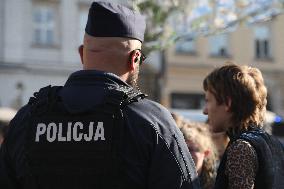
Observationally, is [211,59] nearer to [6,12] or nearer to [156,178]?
[6,12]

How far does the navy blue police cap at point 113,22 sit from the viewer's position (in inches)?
90.3

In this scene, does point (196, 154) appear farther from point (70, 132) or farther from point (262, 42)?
point (262, 42)

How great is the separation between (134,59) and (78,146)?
388 millimetres

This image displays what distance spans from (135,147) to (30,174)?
409 mm

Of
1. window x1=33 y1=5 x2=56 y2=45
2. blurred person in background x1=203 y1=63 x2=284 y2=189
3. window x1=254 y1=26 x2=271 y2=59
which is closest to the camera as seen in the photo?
blurred person in background x1=203 y1=63 x2=284 y2=189

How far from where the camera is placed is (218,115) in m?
3.00

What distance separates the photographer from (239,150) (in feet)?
8.57

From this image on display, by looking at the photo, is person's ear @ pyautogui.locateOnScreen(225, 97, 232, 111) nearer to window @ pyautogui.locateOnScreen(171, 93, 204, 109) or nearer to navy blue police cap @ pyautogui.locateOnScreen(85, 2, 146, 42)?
navy blue police cap @ pyautogui.locateOnScreen(85, 2, 146, 42)

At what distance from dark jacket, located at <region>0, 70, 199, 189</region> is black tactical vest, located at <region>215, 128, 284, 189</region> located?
1.75ft

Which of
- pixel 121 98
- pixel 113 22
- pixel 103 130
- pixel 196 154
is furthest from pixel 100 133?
pixel 196 154

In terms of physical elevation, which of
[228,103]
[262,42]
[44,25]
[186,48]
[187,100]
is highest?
[44,25]

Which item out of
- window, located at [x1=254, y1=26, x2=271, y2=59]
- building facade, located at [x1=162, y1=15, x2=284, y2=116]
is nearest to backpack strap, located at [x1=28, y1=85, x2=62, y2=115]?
building facade, located at [x1=162, y1=15, x2=284, y2=116]

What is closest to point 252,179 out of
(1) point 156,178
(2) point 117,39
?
(1) point 156,178

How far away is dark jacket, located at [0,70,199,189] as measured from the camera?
210 centimetres
